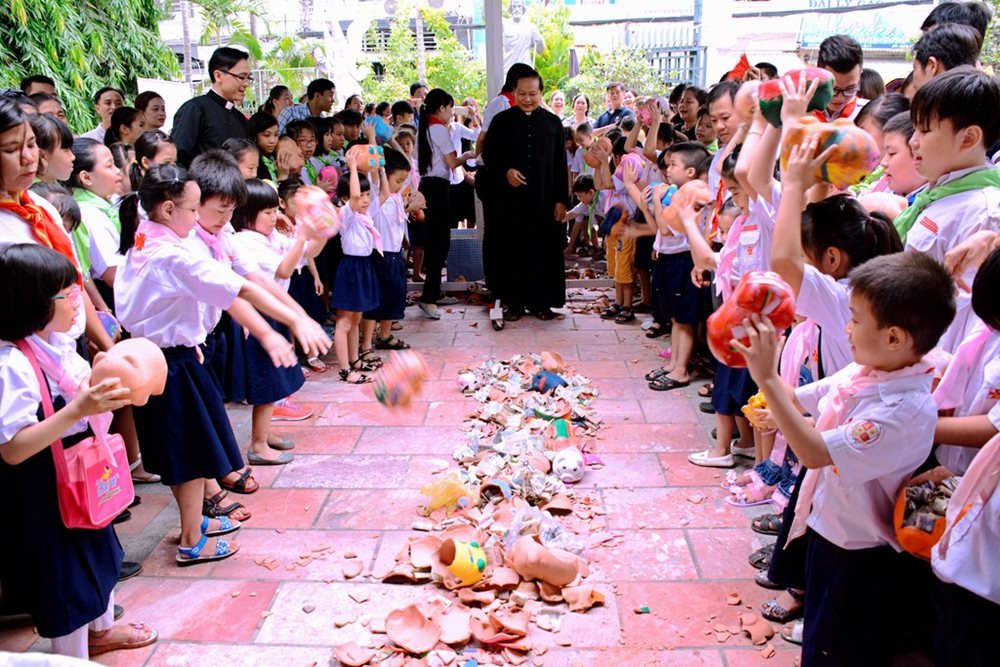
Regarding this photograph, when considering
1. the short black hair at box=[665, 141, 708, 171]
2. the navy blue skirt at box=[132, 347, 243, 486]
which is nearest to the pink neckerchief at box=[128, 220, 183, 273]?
the navy blue skirt at box=[132, 347, 243, 486]

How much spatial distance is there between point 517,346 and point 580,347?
509 millimetres

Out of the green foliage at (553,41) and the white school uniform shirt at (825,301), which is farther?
the green foliage at (553,41)

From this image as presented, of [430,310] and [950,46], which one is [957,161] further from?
[430,310]

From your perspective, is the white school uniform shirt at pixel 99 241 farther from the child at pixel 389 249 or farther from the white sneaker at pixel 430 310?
the white sneaker at pixel 430 310

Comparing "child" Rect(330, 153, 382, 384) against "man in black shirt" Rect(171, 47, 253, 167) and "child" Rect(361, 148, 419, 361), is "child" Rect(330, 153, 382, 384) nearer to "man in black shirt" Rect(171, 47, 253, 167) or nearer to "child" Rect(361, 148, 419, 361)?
"child" Rect(361, 148, 419, 361)

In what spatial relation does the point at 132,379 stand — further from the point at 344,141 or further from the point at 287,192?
the point at 344,141

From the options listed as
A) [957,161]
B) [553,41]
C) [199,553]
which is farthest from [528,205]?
[553,41]

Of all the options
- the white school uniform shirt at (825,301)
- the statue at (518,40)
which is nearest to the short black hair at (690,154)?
the white school uniform shirt at (825,301)

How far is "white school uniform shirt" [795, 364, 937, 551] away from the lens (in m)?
1.94

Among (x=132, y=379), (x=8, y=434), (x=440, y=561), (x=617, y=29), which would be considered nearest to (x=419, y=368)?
(x=440, y=561)

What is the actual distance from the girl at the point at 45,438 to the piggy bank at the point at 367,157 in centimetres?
296

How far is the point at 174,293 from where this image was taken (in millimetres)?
3049

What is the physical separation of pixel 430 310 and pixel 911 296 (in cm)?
578

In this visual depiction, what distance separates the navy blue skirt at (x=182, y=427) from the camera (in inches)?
126
